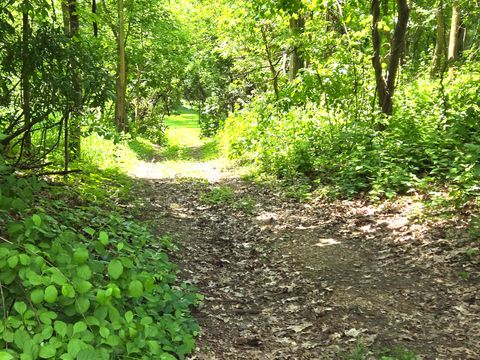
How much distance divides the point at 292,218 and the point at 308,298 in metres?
3.24

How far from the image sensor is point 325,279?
5.51 meters

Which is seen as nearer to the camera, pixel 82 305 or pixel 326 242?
pixel 82 305

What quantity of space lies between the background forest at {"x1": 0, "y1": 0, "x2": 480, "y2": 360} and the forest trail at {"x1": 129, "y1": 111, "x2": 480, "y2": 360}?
1.99 ft

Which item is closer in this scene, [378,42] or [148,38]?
[378,42]

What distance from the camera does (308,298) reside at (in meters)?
5.03

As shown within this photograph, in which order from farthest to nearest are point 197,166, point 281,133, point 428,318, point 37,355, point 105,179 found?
point 197,166 < point 281,133 < point 105,179 < point 428,318 < point 37,355

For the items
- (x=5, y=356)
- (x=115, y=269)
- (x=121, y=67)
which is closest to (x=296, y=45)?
(x=121, y=67)

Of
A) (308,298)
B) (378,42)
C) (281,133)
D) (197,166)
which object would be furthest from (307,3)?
(197,166)

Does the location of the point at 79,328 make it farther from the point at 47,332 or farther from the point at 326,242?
the point at 326,242

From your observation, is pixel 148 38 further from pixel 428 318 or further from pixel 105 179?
pixel 428 318

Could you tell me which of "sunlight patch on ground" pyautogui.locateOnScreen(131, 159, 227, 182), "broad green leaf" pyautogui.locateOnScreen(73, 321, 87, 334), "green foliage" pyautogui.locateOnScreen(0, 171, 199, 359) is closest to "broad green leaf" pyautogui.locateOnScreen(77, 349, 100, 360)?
"green foliage" pyautogui.locateOnScreen(0, 171, 199, 359)

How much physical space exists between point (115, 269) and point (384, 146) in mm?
7663

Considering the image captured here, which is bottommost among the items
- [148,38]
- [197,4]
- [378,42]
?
[378,42]

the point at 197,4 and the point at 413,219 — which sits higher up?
the point at 197,4
